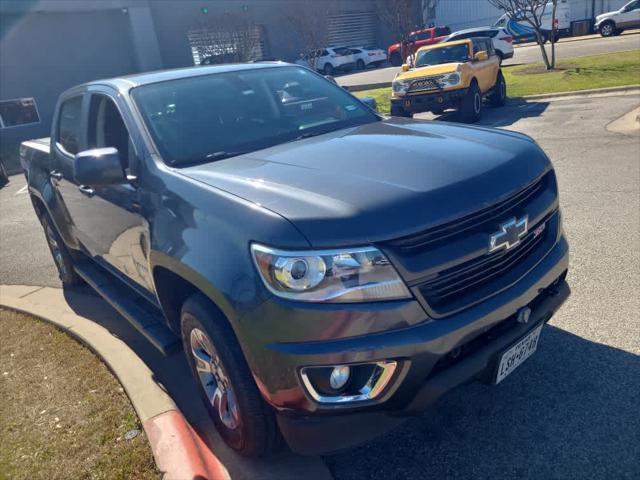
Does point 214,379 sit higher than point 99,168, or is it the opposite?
point 99,168

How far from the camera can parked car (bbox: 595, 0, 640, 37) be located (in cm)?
2842

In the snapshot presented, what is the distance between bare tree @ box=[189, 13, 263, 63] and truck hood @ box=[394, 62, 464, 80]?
12.2 meters

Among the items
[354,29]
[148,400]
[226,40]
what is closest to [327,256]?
[148,400]

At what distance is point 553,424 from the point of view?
113 inches

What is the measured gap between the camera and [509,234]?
8.25 feet

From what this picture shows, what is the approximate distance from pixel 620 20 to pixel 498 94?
19.9m

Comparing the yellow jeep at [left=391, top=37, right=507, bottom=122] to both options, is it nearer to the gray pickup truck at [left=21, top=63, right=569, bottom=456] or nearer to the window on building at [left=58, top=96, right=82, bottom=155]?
the window on building at [left=58, top=96, right=82, bottom=155]

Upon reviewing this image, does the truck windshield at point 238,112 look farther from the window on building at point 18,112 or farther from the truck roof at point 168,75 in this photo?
the window on building at point 18,112

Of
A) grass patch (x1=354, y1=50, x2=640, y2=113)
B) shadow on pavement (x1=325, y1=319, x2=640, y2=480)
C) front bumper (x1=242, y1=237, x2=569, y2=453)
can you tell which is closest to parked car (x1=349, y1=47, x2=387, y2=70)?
grass patch (x1=354, y1=50, x2=640, y2=113)

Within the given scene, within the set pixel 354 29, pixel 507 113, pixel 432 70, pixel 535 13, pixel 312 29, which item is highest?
pixel 312 29

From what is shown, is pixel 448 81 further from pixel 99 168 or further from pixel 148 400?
pixel 148 400

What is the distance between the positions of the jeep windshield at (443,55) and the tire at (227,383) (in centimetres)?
1163

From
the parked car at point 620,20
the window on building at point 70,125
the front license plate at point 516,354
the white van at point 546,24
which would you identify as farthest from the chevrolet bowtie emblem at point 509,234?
the white van at point 546,24

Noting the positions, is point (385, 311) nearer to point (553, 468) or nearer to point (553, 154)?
point (553, 468)
